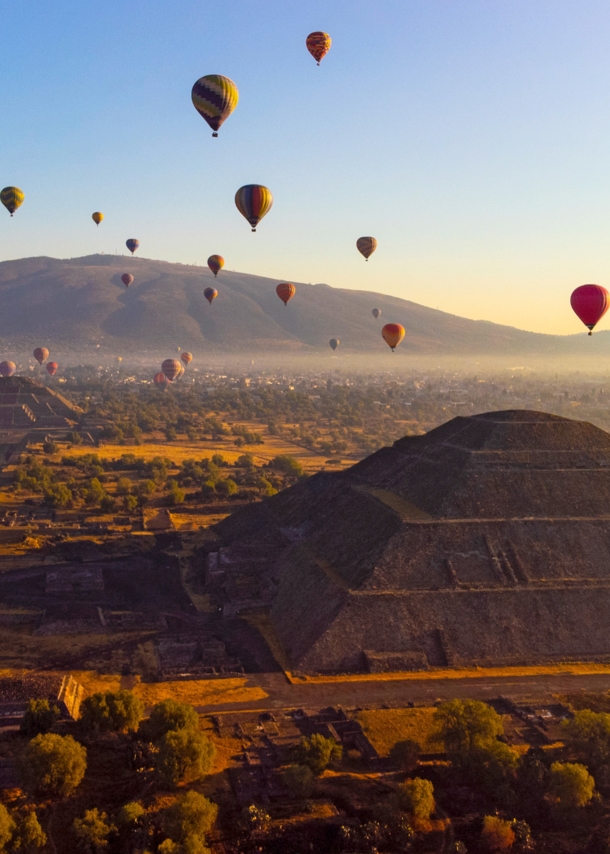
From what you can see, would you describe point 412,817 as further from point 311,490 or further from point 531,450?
point 311,490

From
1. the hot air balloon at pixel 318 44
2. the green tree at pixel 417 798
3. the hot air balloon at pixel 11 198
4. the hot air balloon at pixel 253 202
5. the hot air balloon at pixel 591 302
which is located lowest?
the green tree at pixel 417 798

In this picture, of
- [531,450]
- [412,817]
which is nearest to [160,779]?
[412,817]

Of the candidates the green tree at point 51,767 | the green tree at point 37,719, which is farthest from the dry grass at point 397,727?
the green tree at point 37,719

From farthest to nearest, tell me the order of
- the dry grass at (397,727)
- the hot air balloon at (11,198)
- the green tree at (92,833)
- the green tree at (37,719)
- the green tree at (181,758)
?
1. the hot air balloon at (11,198)
2. the dry grass at (397,727)
3. the green tree at (37,719)
4. the green tree at (181,758)
5. the green tree at (92,833)

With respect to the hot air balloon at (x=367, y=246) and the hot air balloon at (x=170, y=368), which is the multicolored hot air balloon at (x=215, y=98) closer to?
the hot air balloon at (x=367, y=246)

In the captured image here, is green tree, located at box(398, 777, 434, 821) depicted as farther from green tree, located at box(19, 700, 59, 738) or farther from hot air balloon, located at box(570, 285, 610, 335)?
hot air balloon, located at box(570, 285, 610, 335)

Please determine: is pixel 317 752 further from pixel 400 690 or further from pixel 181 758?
pixel 400 690
